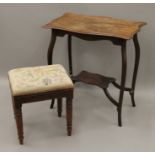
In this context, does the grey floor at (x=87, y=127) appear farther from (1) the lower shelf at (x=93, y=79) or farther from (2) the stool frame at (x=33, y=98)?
(1) the lower shelf at (x=93, y=79)

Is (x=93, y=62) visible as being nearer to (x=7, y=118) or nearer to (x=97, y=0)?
(x=97, y=0)

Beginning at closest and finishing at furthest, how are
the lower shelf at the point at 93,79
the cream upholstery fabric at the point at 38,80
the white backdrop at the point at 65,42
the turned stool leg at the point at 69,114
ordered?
the cream upholstery fabric at the point at 38,80
the turned stool leg at the point at 69,114
the lower shelf at the point at 93,79
the white backdrop at the point at 65,42

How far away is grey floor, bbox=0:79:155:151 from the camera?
185 cm

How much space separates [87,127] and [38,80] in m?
0.54

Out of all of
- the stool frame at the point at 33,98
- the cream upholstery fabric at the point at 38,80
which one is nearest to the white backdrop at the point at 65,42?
the cream upholstery fabric at the point at 38,80

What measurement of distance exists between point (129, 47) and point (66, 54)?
20.8 inches

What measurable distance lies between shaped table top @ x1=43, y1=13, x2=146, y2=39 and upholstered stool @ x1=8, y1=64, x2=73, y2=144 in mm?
290

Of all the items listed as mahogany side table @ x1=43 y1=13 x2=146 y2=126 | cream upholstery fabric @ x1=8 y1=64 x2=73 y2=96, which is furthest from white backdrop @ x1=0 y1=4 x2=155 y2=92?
cream upholstery fabric @ x1=8 y1=64 x2=73 y2=96

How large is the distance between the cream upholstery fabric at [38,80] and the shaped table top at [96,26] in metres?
0.28

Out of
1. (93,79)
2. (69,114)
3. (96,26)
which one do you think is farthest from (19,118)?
(96,26)

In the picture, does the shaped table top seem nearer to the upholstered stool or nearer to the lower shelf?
the upholstered stool

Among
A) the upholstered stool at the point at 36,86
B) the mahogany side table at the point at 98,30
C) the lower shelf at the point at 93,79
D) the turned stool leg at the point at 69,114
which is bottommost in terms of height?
the turned stool leg at the point at 69,114

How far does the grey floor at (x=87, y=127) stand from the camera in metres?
1.85

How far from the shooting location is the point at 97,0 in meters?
2.19
